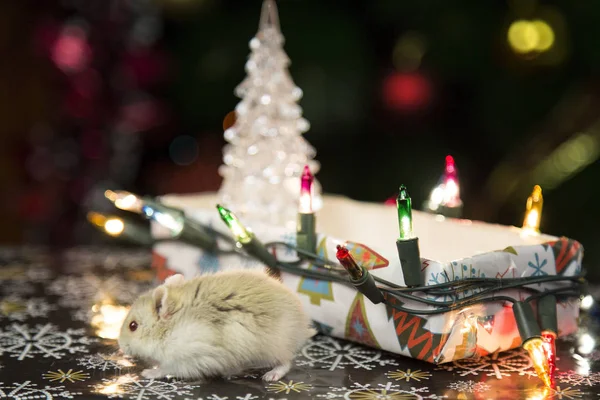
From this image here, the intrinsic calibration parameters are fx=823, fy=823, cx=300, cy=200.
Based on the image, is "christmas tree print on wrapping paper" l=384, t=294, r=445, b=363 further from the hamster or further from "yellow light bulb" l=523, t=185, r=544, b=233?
"yellow light bulb" l=523, t=185, r=544, b=233

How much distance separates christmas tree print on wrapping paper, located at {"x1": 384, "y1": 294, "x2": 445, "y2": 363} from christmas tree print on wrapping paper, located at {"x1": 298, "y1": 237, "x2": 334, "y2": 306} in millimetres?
117

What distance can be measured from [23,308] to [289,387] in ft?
1.99

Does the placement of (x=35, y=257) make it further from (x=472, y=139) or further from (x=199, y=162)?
(x=472, y=139)

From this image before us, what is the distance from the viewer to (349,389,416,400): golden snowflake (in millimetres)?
953

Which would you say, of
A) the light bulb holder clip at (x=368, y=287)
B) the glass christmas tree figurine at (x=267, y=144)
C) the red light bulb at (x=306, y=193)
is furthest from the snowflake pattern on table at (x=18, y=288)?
the light bulb holder clip at (x=368, y=287)

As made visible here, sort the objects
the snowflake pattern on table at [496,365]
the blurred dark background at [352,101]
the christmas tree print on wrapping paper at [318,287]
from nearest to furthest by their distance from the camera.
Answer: the snowflake pattern on table at [496,365]
the christmas tree print on wrapping paper at [318,287]
the blurred dark background at [352,101]

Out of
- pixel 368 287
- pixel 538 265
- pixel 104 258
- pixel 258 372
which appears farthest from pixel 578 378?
pixel 104 258

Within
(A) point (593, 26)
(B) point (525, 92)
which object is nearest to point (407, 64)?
(B) point (525, 92)

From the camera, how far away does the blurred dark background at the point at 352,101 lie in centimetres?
186

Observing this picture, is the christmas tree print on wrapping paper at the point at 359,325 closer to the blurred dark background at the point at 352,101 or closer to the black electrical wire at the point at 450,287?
the black electrical wire at the point at 450,287

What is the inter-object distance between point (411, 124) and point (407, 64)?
0.16m

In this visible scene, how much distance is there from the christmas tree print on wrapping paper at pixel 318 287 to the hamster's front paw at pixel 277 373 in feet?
0.54

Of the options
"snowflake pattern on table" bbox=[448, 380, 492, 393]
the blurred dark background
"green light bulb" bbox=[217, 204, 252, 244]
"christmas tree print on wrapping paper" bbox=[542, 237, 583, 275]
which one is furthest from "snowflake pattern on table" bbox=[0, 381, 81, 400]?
the blurred dark background

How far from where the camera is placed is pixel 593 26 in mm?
1708
